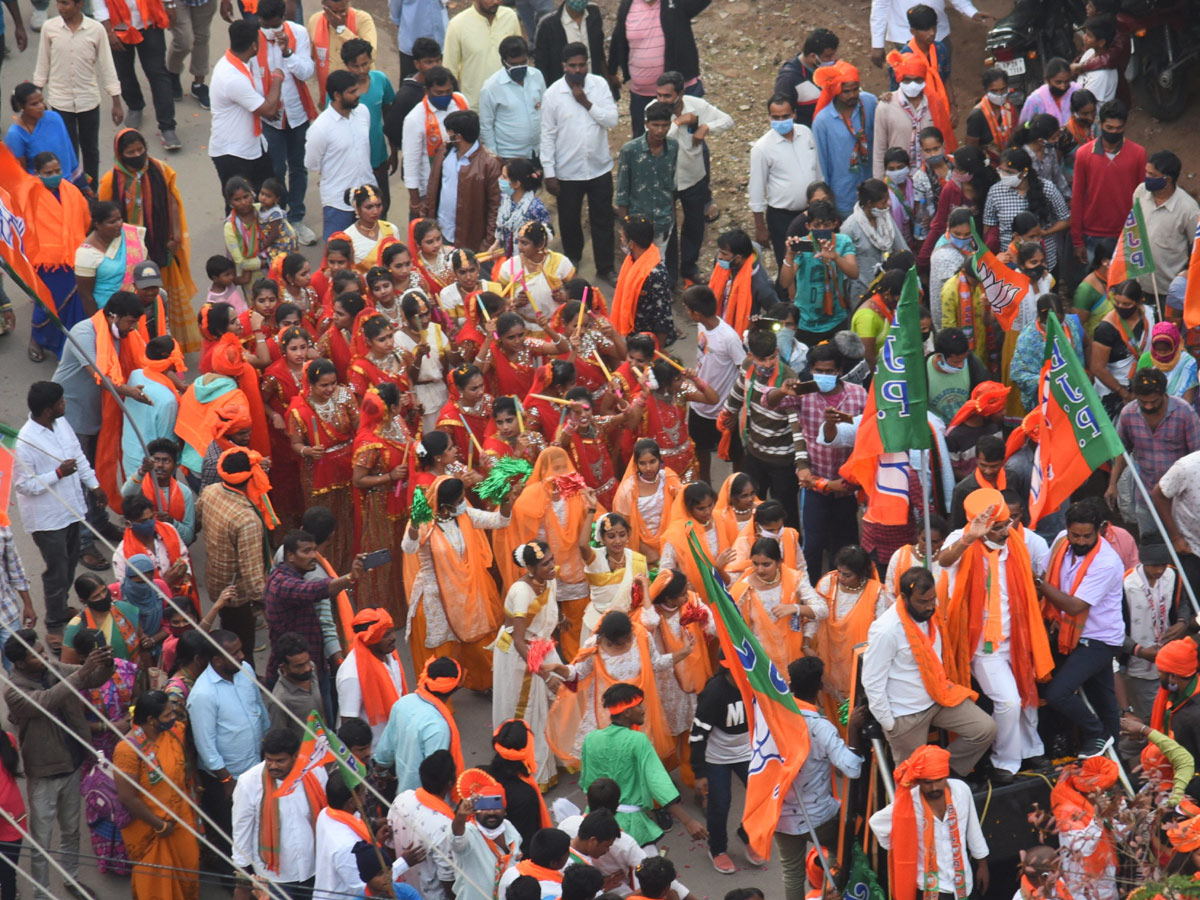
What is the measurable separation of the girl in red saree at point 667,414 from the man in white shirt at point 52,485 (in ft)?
10.2

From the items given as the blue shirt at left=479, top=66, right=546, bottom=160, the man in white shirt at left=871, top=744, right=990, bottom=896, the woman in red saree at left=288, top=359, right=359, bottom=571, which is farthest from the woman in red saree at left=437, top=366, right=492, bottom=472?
the man in white shirt at left=871, top=744, right=990, bottom=896

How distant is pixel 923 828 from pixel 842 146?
661cm

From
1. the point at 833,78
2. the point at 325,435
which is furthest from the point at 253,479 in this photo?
the point at 833,78

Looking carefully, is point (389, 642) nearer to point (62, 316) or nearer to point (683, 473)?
point (683, 473)

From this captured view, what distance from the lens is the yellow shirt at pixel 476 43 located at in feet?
45.1

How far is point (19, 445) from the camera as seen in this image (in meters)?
9.55

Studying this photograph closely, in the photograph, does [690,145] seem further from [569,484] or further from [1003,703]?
[1003,703]

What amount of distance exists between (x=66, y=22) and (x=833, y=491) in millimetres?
6789

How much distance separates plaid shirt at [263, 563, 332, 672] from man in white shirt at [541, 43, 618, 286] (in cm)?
498

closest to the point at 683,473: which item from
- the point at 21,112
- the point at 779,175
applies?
the point at 779,175

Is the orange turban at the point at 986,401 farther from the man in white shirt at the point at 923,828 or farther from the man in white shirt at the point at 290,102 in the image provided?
the man in white shirt at the point at 290,102

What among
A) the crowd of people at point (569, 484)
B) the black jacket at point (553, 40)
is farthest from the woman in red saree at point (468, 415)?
the black jacket at point (553, 40)

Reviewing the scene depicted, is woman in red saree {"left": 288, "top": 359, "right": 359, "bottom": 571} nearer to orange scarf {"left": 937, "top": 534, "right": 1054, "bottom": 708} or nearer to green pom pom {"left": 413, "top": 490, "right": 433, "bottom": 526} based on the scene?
green pom pom {"left": 413, "top": 490, "right": 433, "bottom": 526}

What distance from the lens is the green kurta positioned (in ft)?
26.3
